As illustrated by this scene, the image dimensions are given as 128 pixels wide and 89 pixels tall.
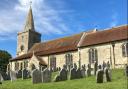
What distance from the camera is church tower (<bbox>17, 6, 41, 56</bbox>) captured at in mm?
53191

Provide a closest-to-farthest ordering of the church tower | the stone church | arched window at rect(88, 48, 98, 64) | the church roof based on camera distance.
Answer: the stone church, the church roof, arched window at rect(88, 48, 98, 64), the church tower

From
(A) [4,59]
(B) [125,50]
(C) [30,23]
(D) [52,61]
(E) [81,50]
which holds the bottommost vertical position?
(D) [52,61]

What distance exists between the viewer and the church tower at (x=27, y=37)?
2094 inches

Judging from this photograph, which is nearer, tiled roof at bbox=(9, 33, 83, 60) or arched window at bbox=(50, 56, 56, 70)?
tiled roof at bbox=(9, 33, 83, 60)

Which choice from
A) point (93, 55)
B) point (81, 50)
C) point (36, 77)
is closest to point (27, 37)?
point (81, 50)

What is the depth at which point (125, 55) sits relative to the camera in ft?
107

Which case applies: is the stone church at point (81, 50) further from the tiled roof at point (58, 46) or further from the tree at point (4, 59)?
the tree at point (4, 59)

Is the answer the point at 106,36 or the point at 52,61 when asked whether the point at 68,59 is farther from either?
the point at 106,36

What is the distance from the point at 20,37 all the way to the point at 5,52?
17.4 meters

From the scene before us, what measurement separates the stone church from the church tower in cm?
23

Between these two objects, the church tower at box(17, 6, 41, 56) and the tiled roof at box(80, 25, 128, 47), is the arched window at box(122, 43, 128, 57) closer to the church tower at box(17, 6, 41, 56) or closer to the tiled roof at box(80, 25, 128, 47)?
the tiled roof at box(80, 25, 128, 47)

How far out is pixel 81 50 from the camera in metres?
37.7

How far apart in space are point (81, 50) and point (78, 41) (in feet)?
10.5

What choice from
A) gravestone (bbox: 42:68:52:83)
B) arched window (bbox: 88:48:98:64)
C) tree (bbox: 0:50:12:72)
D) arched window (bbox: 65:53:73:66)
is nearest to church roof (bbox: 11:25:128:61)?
arched window (bbox: 65:53:73:66)
